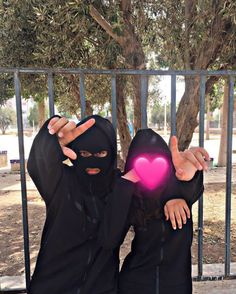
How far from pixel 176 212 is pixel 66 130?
0.62 meters

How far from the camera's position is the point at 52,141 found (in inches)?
61.0

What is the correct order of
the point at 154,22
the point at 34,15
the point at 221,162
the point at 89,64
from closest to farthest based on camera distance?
the point at 34,15, the point at 154,22, the point at 89,64, the point at 221,162

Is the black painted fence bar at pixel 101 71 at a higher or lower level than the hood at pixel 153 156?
higher

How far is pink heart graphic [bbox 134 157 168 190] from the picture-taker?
148cm

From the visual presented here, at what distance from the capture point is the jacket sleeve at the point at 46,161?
1.54m

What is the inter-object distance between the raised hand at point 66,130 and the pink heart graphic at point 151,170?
0.28m

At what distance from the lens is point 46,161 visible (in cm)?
154

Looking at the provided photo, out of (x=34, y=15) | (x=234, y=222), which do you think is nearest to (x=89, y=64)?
(x=34, y=15)

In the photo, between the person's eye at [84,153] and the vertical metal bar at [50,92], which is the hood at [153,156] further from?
the vertical metal bar at [50,92]

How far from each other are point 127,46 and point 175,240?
351 centimetres

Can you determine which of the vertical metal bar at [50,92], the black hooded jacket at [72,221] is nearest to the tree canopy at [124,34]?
the vertical metal bar at [50,92]

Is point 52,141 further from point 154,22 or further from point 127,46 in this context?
point 154,22

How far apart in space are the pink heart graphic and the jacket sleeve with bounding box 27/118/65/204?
0.36 meters

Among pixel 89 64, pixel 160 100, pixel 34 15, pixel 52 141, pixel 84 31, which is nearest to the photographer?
pixel 52 141
